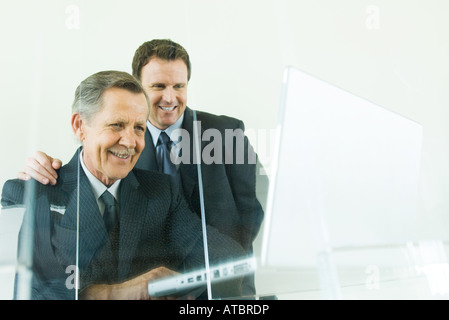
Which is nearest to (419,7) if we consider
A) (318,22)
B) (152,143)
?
(318,22)

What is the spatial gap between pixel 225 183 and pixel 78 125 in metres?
0.56

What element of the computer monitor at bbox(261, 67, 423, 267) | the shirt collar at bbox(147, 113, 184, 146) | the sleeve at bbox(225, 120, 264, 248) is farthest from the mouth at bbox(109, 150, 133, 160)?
the computer monitor at bbox(261, 67, 423, 267)

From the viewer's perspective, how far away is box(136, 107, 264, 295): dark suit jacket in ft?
5.74

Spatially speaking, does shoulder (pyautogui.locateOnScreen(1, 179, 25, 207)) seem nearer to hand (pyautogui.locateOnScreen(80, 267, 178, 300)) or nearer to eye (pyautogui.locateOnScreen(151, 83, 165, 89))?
hand (pyautogui.locateOnScreen(80, 267, 178, 300))

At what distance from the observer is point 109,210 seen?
1.66 metres

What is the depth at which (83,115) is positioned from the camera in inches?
67.4

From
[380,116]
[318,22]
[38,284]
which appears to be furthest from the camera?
[318,22]

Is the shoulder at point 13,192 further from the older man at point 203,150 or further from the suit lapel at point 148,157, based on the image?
the suit lapel at point 148,157

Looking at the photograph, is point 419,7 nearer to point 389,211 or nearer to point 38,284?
point 389,211

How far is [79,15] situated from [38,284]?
3.22ft

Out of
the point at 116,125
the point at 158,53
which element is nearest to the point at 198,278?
the point at 116,125

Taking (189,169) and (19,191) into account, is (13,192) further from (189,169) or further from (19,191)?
(189,169)

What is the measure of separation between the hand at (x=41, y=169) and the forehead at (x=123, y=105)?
0.23m
